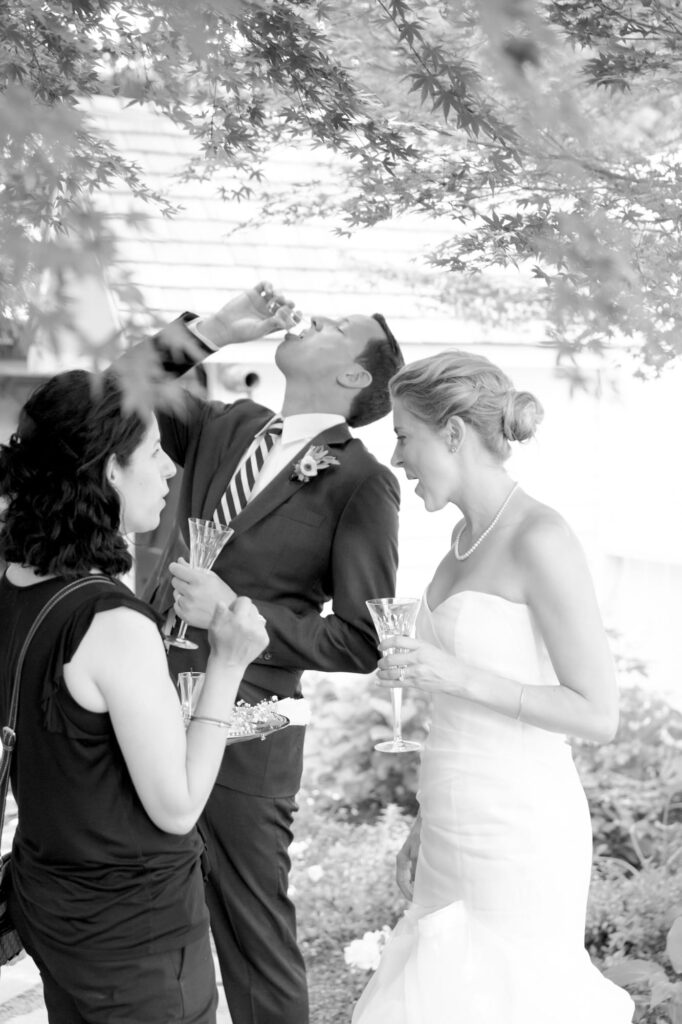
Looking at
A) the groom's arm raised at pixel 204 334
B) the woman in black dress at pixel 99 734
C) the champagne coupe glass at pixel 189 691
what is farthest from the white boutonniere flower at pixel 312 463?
the woman in black dress at pixel 99 734

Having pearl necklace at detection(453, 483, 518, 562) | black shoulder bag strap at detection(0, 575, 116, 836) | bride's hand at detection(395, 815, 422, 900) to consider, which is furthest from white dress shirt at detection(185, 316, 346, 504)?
black shoulder bag strap at detection(0, 575, 116, 836)

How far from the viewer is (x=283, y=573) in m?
3.29

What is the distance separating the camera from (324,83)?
8.90 feet

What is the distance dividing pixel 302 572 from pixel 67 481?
121cm

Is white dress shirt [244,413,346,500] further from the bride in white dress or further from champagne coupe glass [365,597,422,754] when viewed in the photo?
champagne coupe glass [365,597,422,754]

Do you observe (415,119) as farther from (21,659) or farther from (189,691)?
(21,659)

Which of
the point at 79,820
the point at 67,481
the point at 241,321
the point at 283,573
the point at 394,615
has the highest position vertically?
the point at 67,481

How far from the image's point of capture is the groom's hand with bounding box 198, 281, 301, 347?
3.29 metres

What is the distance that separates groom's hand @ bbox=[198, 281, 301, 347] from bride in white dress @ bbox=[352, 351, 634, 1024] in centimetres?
56

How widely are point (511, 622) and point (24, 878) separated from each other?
1.19 meters

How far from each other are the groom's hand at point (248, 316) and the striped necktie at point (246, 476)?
304 mm

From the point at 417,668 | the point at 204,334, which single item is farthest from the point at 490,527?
the point at 204,334

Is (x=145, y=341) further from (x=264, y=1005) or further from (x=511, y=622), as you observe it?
(x=264, y=1005)

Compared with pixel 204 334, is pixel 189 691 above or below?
below
